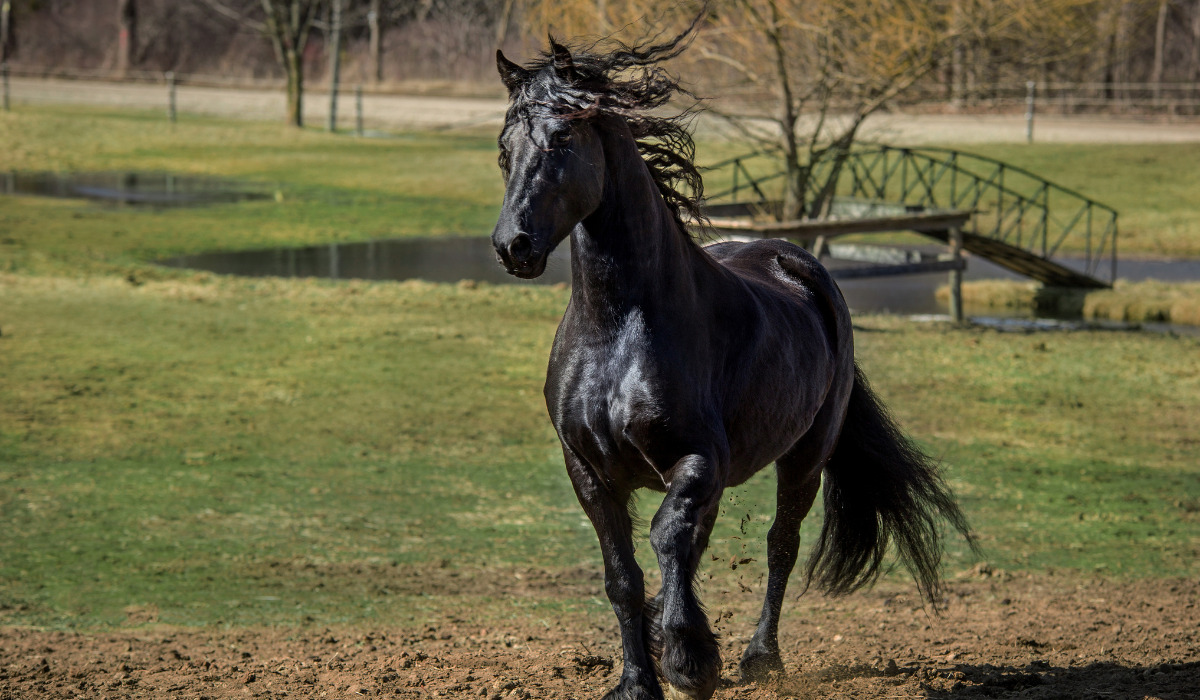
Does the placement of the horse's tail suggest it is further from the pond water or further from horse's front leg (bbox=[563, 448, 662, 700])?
the pond water

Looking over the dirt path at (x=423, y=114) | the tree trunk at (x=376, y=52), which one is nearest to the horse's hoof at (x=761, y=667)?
the dirt path at (x=423, y=114)

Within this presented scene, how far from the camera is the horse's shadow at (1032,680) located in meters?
4.51

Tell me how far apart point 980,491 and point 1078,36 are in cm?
923

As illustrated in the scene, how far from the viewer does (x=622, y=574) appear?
4027 millimetres

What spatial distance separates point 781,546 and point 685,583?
1481 mm

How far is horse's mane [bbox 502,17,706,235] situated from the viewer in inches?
140

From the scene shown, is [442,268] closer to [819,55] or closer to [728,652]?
[819,55]

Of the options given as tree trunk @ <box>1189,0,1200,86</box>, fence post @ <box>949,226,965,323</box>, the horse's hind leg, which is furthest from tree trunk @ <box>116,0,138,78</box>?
the horse's hind leg

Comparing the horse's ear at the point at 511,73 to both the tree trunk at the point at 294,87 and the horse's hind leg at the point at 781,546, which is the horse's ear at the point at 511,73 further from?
the tree trunk at the point at 294,87

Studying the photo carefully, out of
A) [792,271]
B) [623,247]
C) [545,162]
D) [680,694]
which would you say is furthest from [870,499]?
[545,162]

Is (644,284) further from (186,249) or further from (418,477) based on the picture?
(186,249)

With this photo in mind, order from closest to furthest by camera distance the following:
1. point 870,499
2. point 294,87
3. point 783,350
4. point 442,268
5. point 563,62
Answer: point 563,62 → point 783,350 → point 870,499 → point 442,268 → point 294,87

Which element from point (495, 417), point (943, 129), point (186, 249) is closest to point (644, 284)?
point (495, 417)

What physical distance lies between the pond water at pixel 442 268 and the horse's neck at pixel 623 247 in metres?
12.7
